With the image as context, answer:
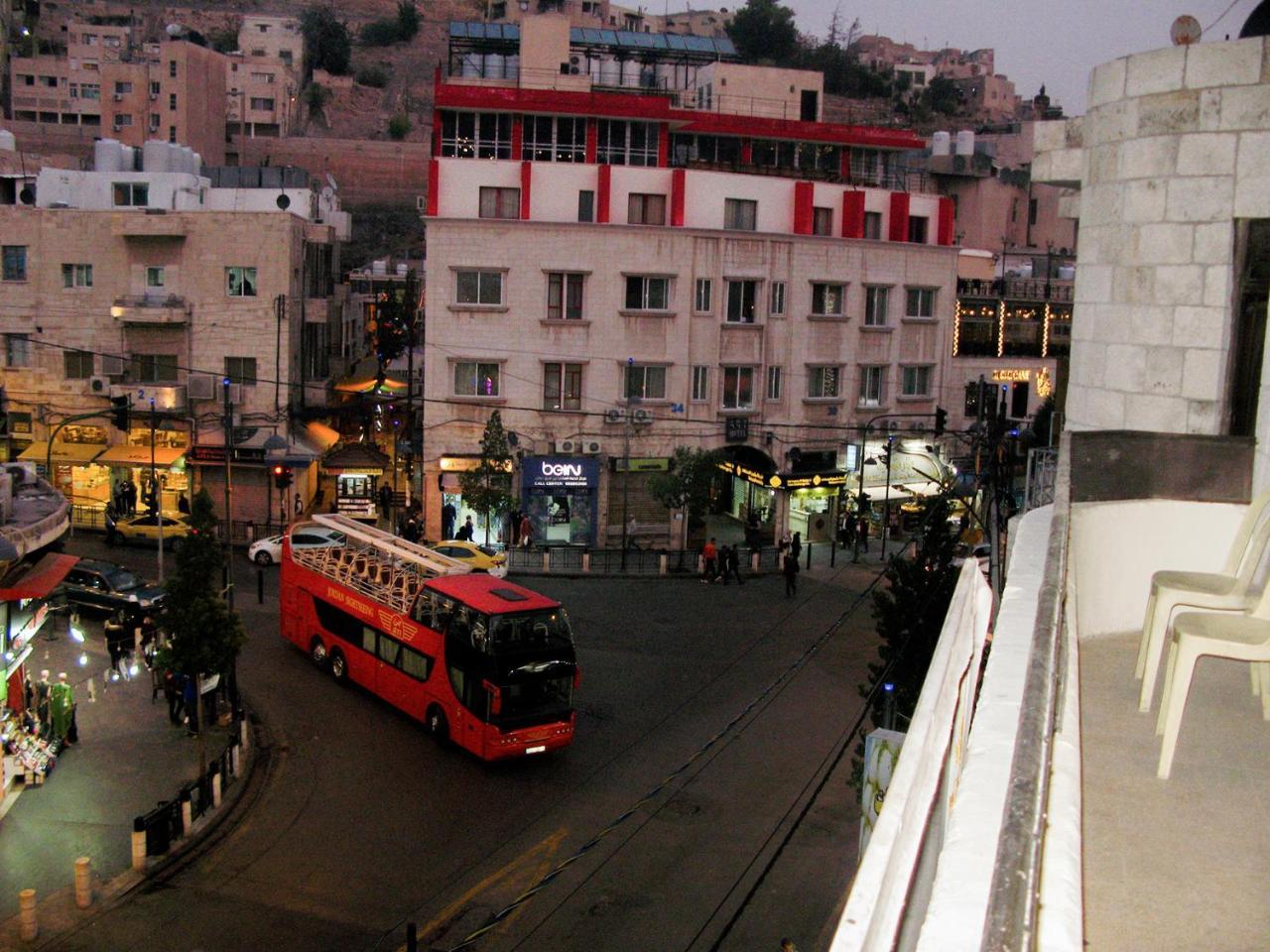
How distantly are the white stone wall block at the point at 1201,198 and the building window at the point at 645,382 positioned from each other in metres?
32.1

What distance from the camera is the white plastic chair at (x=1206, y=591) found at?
5.34 meters

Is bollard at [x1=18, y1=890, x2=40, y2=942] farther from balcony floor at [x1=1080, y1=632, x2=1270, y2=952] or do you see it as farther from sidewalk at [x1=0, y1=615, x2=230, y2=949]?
balcony floor at [x1=1080, y1=632, x2=1270, y2=952]

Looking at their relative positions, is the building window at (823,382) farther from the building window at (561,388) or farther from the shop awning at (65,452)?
the shop awning at (65,452)

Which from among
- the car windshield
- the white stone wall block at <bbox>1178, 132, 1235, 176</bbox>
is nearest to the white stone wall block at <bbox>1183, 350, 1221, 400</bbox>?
the white stone wall block at <bbox>1178, 132, 1235, 176</bbox>

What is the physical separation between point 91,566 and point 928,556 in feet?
67.7

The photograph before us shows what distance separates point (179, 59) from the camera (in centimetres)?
9569

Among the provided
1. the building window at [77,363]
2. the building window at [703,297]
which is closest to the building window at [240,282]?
the building window at [77,363]

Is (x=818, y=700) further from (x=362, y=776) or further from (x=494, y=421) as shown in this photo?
(x=494, y=421)

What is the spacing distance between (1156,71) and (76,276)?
1532 inches

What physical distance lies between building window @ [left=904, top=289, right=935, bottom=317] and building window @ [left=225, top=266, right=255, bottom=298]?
74.8 feet

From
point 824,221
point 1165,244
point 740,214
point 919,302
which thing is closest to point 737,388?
point 740,214

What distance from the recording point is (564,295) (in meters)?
39.9

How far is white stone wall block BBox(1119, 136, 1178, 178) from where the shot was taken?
8.20 metres

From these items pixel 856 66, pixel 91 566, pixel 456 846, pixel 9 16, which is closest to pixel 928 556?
pixel 456 846
